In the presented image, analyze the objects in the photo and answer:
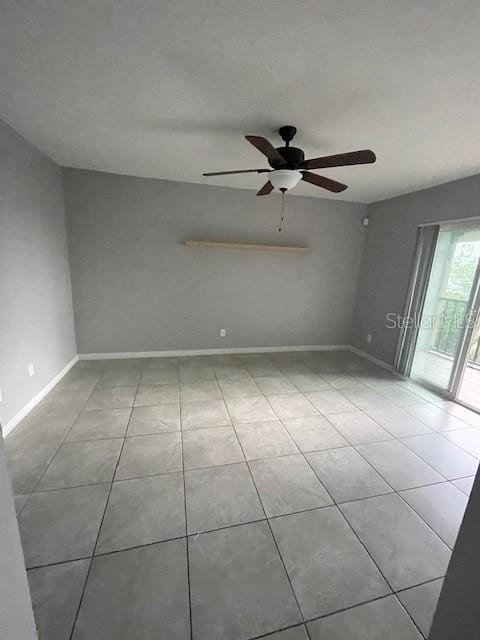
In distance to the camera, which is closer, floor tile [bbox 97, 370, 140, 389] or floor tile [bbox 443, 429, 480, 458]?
floor tile [bbox 443, 429, 480, 458]

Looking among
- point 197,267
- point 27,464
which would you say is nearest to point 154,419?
point 27,464

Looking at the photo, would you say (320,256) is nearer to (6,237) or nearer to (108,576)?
(6,237)

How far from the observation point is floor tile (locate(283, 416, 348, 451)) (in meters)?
2.21

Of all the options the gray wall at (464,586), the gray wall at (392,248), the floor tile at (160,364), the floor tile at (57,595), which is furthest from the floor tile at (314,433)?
the gray wall at (392,248)

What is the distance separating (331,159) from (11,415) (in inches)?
124

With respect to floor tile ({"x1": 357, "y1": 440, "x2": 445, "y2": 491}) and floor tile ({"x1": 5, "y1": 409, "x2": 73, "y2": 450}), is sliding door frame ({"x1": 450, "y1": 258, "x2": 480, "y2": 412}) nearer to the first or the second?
floor tile ({"x1": 357, "y1": 440, "x2": 445, "y2": 491})

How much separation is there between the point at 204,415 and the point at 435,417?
7.63 ft

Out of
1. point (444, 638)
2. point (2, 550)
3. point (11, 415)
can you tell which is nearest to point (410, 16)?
point (444, 638)

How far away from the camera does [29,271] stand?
2.51 meters

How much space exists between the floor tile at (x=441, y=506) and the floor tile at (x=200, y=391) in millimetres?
1817

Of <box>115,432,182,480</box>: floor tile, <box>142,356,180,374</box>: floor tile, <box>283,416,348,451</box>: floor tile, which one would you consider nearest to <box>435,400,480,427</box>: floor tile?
<box>283,416,348,451</box>: floor tile

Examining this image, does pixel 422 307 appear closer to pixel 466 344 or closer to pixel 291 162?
pixel 466 344

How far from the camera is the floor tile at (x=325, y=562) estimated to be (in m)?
1.19

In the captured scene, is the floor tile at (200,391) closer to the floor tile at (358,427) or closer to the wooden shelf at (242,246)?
the floor tile at (358,427)
